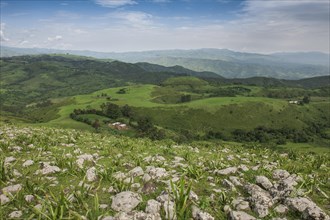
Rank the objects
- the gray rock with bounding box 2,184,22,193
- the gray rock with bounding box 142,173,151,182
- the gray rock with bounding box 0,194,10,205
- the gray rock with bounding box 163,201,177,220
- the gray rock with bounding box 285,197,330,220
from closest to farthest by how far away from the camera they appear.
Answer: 1. the gray rock with bounding box 163,201,177,220
2. the gray rock with bounding box 285,197,330,220
3. the gray rock with bounding box 0,194,10,205
4. the gray rock with bounding box 2,184,22,193
5. the gray rock with bounding box 142,173,151,182

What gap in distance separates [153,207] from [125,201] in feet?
3.55

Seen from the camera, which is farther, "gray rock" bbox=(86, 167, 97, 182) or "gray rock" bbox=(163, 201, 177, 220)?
"gray rock" bbox=(86, 167, 97, 182)

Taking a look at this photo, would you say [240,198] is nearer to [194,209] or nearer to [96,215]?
[194,209]

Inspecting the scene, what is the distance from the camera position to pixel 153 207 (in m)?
8.44

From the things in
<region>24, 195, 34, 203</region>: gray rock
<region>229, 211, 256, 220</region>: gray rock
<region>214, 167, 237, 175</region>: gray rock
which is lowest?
<region>214, 167, 237, 175</region>: gray rock

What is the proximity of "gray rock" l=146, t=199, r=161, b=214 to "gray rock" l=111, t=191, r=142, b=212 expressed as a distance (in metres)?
0.51

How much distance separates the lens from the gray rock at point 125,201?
862 cm

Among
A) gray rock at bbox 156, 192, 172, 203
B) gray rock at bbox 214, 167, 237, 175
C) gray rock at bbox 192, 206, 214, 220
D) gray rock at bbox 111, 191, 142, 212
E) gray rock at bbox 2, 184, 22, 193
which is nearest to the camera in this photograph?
gray rock at bbox 192, 206, 214, 220

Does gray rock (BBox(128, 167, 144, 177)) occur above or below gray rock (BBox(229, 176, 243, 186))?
above

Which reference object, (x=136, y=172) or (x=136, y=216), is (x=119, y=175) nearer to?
(x=136, y=172)

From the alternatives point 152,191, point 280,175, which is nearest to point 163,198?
point 152,191

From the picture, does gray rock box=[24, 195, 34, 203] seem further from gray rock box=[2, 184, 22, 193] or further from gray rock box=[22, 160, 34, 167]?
gray rock box=[22, 160, 34, 167]

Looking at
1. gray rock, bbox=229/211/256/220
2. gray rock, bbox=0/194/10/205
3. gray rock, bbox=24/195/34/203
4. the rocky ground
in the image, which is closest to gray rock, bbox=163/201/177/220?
the rocky ground

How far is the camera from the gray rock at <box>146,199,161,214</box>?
8320 millimetres
